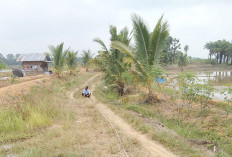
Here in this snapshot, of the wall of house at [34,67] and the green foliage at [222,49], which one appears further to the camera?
the green foliage at [222,49]

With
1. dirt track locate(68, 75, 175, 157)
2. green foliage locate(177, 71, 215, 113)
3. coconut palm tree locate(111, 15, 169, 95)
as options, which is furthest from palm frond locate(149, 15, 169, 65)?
dirt track locate(68, 75, 175, 157)

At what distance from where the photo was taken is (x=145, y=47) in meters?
6.63

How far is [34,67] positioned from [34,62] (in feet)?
2.33

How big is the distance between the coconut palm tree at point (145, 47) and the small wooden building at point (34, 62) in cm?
1869

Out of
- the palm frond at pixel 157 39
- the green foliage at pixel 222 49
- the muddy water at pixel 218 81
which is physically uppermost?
the green foliage at pixel 222 49

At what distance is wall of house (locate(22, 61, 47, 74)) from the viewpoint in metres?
22.1

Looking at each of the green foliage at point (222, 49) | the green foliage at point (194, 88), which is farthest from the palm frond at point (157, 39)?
the green foliage at point (222, 49)

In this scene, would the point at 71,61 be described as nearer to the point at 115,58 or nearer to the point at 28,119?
the point at 115,58

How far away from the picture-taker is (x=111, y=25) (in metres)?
9.48

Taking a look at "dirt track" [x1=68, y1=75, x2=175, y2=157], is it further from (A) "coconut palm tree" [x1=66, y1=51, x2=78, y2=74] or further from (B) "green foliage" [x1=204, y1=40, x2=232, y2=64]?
(B) "green foliage" [x1=204, y1=40, x2=232, y2=64]

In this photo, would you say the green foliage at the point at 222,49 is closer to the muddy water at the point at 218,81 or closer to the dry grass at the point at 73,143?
the muddy water at the point at 218,81

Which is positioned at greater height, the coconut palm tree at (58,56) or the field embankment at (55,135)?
the coconut palm tree at (58,56)

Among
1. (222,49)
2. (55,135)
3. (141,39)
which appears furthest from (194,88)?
(222,49)

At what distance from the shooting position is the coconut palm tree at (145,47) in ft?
21.1
